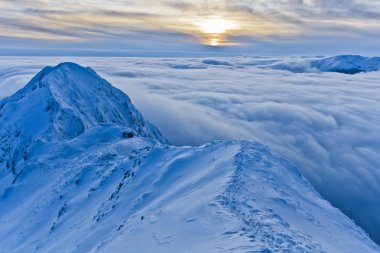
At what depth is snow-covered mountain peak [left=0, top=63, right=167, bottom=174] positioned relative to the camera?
50659 mm

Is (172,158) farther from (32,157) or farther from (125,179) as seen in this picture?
(32,157)

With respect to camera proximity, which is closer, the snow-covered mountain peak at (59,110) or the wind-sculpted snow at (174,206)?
the wind-sculpted snow at (174,206)

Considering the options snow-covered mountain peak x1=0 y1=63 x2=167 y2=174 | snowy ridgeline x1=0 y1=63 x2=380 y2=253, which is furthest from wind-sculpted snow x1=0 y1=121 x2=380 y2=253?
snow-covered mountain peak x1=0 y1=63 x2=167 y2=174

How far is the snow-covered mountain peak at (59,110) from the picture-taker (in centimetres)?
5066

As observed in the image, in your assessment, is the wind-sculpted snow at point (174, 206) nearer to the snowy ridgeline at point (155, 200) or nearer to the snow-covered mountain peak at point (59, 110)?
the snowy ridgeline at point (155, 200)

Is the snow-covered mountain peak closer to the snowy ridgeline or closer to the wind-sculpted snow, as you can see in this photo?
the snowy ridgeline

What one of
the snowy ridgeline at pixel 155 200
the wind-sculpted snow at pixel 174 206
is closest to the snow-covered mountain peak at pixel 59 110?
the snowy ridgeline at pixel 155 200

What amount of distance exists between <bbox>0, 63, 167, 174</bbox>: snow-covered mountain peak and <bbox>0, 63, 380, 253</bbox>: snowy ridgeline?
520 millimetres

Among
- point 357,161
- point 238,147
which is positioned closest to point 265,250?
point 238,147

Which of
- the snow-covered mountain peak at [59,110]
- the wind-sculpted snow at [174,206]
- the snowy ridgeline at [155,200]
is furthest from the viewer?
the snow-covered mountain peak at [59,110]

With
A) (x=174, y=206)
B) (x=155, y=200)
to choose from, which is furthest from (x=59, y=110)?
(x=174, y=206)

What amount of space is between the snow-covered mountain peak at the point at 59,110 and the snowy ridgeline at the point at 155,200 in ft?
1.71

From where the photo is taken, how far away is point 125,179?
28750 mm

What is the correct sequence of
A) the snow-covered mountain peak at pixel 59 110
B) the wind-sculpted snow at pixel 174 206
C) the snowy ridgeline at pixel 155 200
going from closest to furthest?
the wind-sculpted snow at pixel 174 206, the snowy ridgeline at pixel 155 200, the snow-covered mountain peak at pixel 59 110
